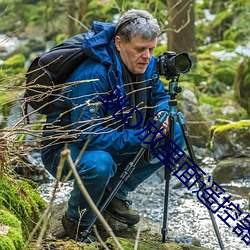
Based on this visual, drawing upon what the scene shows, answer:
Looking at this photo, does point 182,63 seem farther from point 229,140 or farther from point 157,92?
point 229,140

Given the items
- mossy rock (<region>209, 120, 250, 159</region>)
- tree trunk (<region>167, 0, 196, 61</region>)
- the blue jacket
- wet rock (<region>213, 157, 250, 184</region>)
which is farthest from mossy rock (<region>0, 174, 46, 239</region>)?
tree trunk (<region>167, 0, 196, 61</region>)

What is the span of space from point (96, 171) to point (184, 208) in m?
2.32

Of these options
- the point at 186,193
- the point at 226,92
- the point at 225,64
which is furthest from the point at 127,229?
the point at 225,64

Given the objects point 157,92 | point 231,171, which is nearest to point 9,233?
point 157,92

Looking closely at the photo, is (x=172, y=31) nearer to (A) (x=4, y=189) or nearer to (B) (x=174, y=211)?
(B) (x=174, y=211)

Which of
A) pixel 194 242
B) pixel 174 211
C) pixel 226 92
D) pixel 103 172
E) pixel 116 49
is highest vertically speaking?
pixel 116 49

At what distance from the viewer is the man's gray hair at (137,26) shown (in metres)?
3.33

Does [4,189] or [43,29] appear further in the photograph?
[43,29]

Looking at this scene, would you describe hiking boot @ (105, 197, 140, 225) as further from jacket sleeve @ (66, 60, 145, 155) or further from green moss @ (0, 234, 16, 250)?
green moss @ (0, 234, 16, 250)

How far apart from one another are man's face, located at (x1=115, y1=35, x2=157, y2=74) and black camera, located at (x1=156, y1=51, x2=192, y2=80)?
3.3 inches

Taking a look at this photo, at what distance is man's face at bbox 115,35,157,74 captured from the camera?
11.0ft

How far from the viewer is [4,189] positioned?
9.78 ft

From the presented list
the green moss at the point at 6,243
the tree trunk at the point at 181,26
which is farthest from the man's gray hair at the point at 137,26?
the tree trunk at the point at 181,26

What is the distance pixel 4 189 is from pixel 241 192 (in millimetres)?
3198
